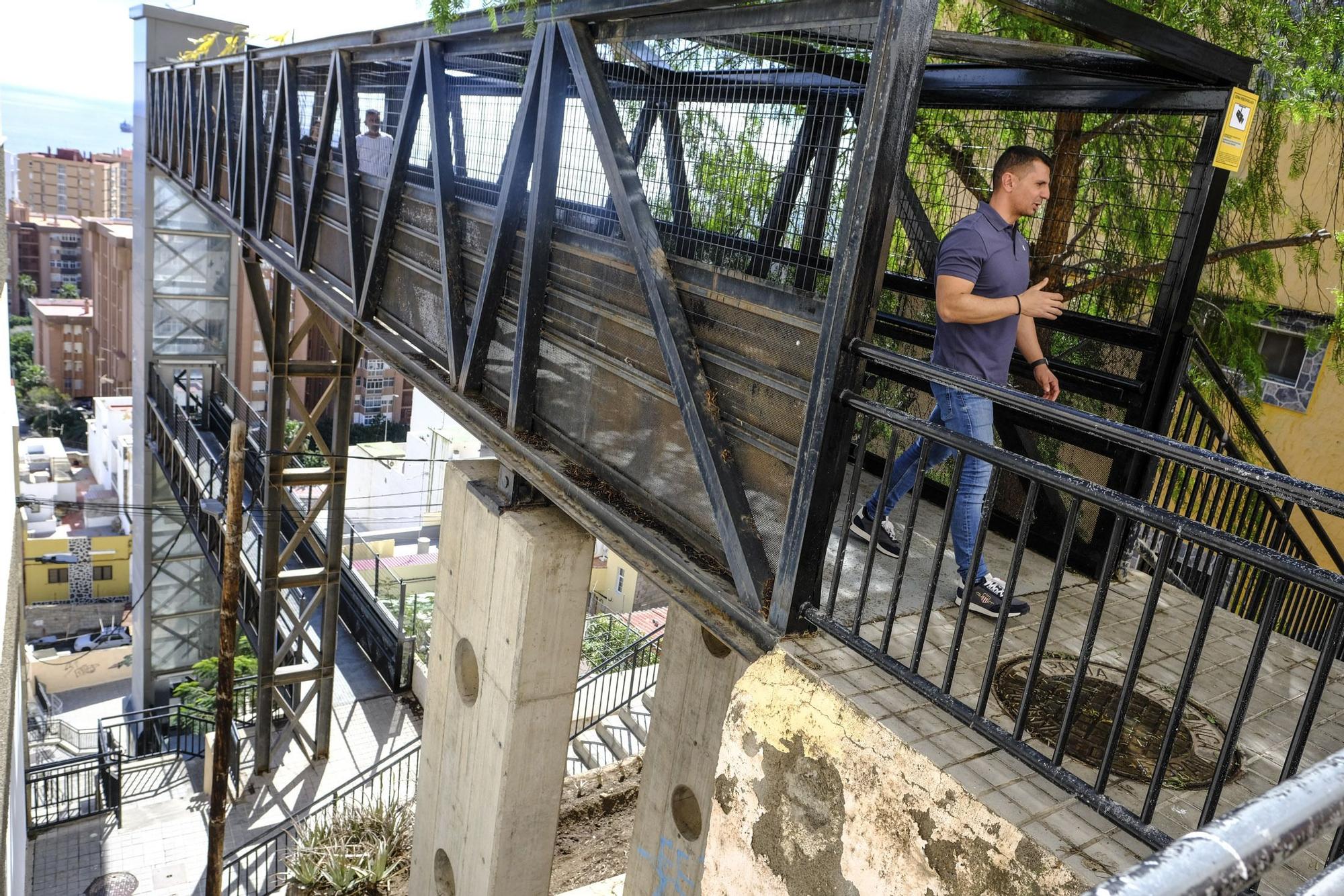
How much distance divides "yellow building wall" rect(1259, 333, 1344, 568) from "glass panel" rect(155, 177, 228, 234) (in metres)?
18.1

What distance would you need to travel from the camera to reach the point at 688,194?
363cm

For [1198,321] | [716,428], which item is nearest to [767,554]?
[716,428]

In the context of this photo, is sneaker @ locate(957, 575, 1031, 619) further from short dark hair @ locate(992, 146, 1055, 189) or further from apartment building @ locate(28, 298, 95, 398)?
apartment building @ locate(28, 298, 95, 398)

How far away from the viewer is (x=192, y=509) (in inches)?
663

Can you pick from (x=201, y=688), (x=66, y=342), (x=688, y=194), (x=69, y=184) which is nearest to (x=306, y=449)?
(x=201, y=688)

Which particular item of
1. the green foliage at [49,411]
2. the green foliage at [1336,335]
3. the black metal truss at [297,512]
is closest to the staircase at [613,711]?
the black metal truss at [297,512]

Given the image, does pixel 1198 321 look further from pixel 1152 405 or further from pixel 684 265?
pixel 684 265

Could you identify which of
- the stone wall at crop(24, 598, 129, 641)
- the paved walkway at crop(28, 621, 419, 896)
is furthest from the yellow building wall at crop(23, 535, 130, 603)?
the paved walkway at crop(28, 621, 419, 896)

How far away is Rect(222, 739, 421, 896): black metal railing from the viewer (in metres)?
11.8

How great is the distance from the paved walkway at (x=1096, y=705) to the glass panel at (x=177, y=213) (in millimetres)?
18085

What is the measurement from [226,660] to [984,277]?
10988 millimetres

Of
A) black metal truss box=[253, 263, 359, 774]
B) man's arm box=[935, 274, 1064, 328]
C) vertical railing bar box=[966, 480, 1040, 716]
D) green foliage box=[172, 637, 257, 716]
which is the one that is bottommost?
green foliage box=[172, 637, 257, 716]

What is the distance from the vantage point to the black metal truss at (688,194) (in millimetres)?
2730

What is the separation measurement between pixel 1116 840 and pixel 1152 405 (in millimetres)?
2983
